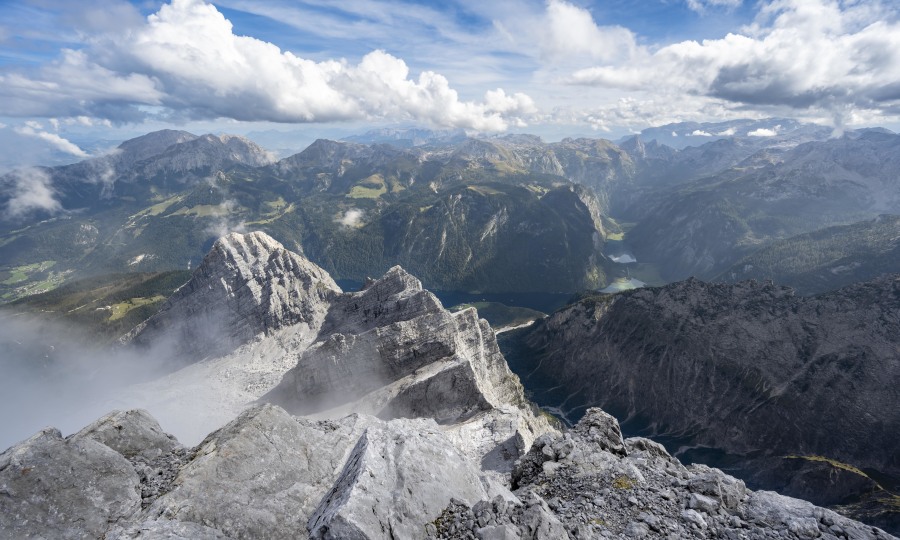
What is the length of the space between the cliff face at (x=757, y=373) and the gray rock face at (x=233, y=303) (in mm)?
94245

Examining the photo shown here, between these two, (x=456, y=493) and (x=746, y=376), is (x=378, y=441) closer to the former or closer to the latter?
(x=456, y=493)

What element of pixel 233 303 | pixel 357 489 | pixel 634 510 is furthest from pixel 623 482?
pixel 233 303

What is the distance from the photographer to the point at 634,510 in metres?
22.3

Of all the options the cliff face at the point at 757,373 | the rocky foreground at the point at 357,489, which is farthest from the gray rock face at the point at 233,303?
the cliff face at the point at 757,373

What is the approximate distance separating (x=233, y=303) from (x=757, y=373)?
472ft

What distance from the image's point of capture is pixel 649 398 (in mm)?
136750

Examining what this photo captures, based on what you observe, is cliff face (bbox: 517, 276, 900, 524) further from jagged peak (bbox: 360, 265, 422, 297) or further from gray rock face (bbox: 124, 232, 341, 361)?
gray rock face (bbox: 124, 232, 341, 361)

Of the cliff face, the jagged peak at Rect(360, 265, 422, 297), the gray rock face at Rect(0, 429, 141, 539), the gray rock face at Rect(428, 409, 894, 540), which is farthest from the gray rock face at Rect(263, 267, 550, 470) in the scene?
the cliff face

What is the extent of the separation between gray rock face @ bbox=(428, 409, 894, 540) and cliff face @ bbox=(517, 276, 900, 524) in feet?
290

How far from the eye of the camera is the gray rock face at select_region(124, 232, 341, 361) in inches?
4063

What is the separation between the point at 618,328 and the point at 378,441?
150 metres

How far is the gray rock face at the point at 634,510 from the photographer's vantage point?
19625mm

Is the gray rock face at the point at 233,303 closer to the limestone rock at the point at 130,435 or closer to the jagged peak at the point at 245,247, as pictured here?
the jagged peak at the point at 245,247

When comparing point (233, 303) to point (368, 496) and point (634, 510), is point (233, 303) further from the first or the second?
point (634, 510)
